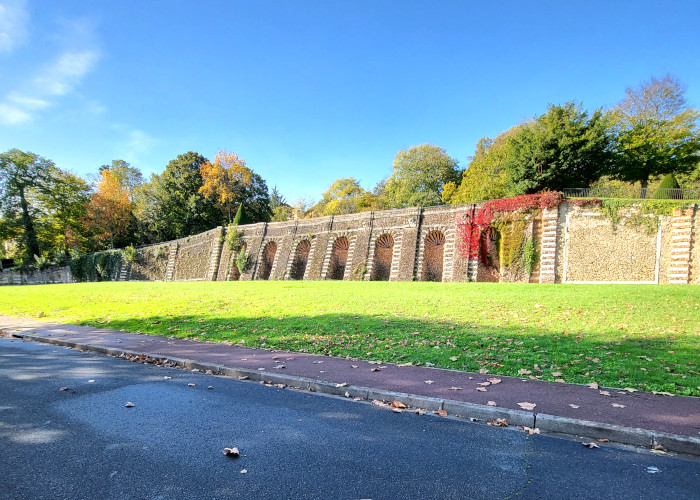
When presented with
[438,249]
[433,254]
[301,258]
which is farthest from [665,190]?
[301,258]

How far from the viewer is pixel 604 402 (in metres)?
4.70

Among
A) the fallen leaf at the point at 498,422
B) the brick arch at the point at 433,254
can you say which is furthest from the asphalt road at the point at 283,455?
the brick arch at the point at 433,254

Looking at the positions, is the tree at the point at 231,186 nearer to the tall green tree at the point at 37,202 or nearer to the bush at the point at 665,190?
the tall green tree at the point at 37,202

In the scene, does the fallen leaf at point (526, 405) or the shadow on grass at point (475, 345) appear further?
Result: the shadow on grass at point (475, 345)

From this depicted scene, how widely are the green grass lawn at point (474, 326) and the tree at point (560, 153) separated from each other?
1525 centimetres

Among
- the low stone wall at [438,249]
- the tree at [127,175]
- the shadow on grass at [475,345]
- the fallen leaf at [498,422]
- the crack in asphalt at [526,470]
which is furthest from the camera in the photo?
the tree at [127,175]

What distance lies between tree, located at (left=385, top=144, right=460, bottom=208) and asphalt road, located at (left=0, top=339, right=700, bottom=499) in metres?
41.7

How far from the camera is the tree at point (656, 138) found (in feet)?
101

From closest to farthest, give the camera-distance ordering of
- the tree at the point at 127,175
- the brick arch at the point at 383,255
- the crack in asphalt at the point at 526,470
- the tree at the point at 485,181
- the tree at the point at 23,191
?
the crack in asphalt at the point at 526,470, the brick arch at the point at 383,255, the tree at the point at 485,181, the tree at the point at 23,191, the tree at the point at 127,175

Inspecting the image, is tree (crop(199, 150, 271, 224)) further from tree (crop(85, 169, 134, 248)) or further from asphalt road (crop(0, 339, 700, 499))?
asphalt road (crop(0, 339, 700, 499))

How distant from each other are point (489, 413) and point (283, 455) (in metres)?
2.69

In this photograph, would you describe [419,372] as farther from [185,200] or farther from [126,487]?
[185,200]

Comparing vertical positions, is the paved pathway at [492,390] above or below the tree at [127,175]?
below

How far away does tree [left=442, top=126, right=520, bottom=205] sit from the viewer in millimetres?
36281
